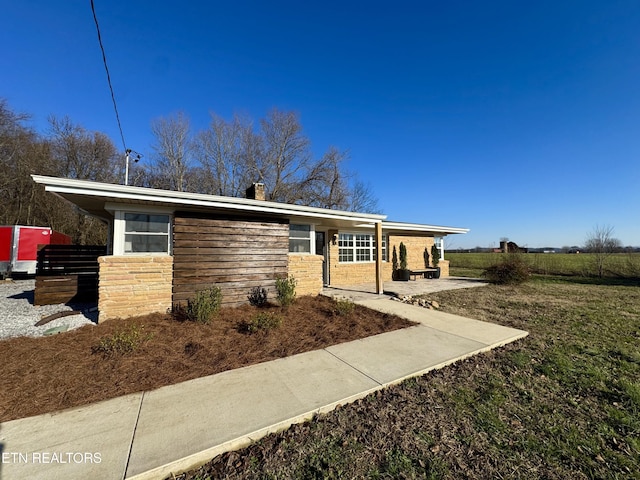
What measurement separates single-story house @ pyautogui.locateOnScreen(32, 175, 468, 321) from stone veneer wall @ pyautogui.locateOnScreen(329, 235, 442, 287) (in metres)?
3.21

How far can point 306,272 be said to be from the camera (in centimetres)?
Result: 789

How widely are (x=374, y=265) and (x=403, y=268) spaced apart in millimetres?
1809

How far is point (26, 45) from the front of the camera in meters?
6.45

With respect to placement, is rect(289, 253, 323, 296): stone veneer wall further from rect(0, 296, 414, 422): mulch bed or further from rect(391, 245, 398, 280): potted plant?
rect(391, 245, 398, 280): potted plant

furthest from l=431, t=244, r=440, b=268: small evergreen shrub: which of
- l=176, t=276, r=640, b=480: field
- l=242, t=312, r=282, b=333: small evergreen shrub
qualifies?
l=242, t=312, r=282, b=333: small evergreen shrub

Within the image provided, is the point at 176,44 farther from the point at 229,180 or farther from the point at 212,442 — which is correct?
the point at 229,180

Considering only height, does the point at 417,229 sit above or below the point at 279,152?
below

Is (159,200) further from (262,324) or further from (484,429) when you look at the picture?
(484,429)

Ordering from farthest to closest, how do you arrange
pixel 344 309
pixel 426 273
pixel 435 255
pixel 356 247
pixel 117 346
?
pixel 435 255 < pixel 426 273 < pixel 356 247 < pixel 344 309 < pixel 117 346

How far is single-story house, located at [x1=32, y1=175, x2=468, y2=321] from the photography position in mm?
5105

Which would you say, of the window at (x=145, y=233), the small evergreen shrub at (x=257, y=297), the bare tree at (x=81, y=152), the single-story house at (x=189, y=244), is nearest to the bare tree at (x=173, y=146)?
the bare tree at (x=81, y=152)

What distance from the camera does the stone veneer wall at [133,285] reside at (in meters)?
5.07

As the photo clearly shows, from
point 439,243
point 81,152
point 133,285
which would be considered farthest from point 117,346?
point 81,152

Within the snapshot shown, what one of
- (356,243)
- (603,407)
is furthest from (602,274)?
(603,407)
